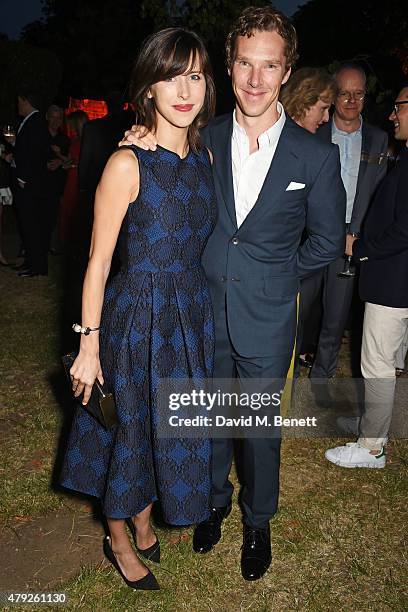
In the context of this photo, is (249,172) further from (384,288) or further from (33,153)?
(33,153)

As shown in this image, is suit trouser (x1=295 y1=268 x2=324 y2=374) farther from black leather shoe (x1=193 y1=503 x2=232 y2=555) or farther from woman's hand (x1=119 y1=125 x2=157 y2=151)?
woman's hand (x1=119 y1=125 x2=157 y2=151)

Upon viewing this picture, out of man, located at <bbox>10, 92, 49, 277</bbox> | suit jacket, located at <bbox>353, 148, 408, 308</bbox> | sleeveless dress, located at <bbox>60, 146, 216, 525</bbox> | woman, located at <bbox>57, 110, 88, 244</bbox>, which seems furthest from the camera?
woman, located at <bbox>57, 110, 88, 244</bbox>

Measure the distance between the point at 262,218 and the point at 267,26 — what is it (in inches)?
31.8

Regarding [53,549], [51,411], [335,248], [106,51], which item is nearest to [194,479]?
[53,549]

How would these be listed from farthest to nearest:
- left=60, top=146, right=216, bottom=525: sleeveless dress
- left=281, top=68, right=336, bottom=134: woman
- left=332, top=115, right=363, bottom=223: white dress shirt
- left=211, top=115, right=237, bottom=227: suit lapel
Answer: left=332, top=115, right=363, bottom=223: white dress shirt
left=281, top=68, right=336, bottom=134: woman
left=211, top=115, right=237, bottom=227: suit lapel
left=60, top=146, right=216, bottom=525: sleeveless dress

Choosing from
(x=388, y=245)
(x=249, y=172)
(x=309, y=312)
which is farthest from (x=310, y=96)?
(x=249, y=172)

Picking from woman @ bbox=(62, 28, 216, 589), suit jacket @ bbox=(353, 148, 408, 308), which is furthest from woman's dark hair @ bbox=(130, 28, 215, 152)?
suit jacket @ bbox=(353, 148, 408, 308)

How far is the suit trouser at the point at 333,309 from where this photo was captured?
4.71m

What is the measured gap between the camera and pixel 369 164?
4.45 metres

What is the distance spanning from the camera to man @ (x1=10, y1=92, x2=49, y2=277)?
757 cm

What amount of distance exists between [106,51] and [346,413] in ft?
97.0

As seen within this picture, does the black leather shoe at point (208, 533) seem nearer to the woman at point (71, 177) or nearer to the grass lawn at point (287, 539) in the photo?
the grass lawn at point (287, 539)

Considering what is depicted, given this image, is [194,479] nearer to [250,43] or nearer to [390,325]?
[390,325]

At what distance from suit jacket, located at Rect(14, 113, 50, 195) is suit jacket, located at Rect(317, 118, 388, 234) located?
4.28 metres
